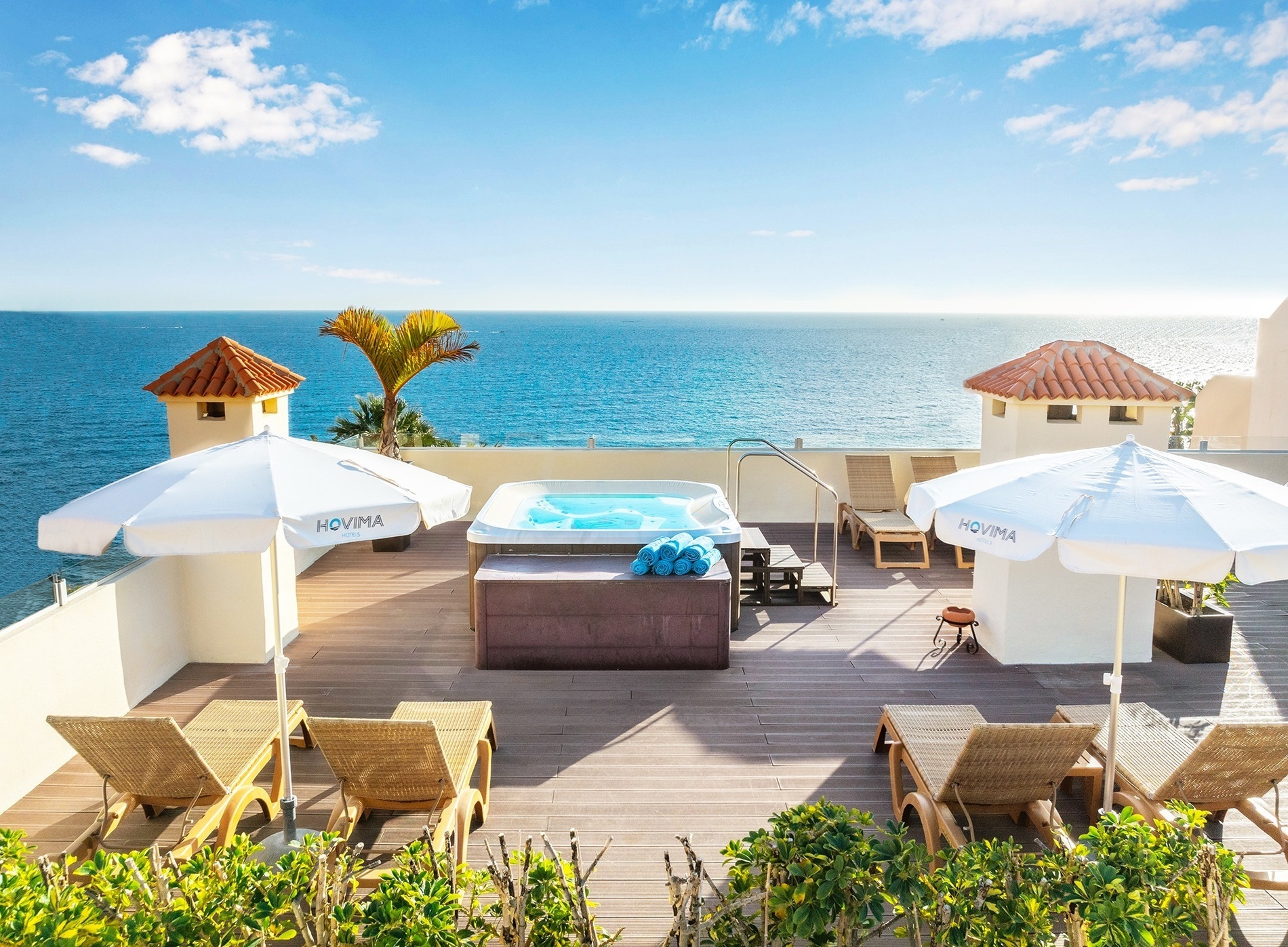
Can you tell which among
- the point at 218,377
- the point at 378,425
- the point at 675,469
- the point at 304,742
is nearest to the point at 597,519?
the point at 675,469

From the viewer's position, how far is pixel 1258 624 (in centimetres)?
720

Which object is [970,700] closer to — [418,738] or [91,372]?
[418,738]

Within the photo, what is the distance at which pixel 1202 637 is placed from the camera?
625 cm

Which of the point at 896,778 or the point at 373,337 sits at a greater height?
the point at 373,337

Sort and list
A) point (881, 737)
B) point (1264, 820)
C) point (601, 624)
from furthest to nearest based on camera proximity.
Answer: point (601, 624) → point (881, 737) → point (1264, 820)

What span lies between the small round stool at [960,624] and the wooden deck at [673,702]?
4.2 inches

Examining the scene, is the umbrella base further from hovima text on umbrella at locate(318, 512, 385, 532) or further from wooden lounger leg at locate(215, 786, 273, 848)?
hovima text on umbrella at locate(318, 512, 385, 532)

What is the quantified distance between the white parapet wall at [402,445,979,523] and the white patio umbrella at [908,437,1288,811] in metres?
6.29

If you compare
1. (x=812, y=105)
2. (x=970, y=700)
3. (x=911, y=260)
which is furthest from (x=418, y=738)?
(x=911, y=260)

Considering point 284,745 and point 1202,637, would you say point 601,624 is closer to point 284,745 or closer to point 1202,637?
point 284,745

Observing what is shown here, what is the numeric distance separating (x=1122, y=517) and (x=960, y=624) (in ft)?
11.0

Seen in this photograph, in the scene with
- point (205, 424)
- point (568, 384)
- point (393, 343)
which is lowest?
point (568, 384)

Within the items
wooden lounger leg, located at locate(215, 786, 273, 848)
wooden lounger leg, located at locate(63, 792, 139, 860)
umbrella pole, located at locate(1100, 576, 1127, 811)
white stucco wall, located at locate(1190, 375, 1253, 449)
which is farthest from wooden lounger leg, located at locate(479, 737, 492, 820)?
white stucco wall, located at locate(1190, 375, 1253, 449)

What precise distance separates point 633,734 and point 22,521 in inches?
1819
